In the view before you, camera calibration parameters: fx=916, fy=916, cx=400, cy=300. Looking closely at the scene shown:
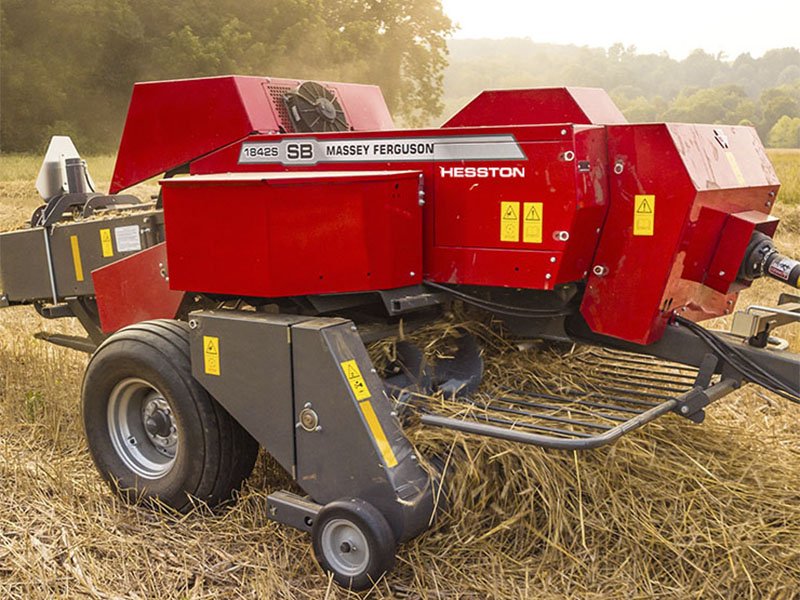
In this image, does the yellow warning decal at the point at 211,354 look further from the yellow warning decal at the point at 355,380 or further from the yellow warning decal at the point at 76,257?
the yellow warning decal at the point at 76,257

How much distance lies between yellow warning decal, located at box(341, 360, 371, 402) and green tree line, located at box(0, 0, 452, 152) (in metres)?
19.5

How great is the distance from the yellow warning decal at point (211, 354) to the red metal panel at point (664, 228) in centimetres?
137

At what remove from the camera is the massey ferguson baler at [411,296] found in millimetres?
3096

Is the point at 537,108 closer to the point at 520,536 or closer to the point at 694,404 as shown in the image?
the point at 694,404

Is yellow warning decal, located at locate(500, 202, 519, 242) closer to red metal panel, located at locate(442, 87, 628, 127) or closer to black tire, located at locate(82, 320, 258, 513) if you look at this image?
red metal panel, located at locate(442, 87, 628, 127)

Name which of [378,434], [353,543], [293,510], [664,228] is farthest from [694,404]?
[293,510]

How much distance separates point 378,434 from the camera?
305 cm

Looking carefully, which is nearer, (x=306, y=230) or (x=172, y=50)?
(x=306, y=230)

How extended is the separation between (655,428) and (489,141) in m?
1.29

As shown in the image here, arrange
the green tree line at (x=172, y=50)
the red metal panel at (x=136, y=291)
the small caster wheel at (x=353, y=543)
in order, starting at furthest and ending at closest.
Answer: the green tree line at (x=172, y=50) < the red metal panel at (x=136, y=291) < the small caster wheel at (x=353, y=543)

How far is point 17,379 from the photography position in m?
Answer: 5.17

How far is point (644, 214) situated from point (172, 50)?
75.3ft

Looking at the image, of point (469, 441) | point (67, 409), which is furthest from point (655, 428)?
point (67, 409)

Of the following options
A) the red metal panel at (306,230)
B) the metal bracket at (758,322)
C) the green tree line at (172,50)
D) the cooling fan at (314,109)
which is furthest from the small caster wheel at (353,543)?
the green tree line at (172,50)
